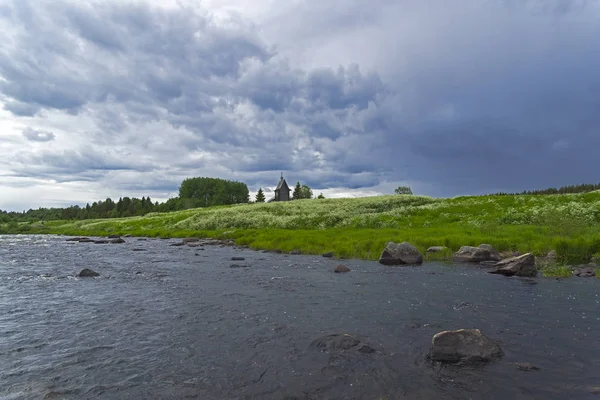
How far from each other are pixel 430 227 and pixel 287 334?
3521 centimetres

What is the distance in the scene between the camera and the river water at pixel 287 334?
8.63 meters

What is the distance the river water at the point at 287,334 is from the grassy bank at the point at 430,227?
9.39 metres

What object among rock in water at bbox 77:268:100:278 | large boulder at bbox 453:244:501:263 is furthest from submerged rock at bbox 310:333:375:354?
rock in water at bbox 77:268:100:278

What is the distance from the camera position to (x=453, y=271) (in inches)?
895

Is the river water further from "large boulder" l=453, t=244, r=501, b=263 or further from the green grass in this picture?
"large boulder" l=453, t=244, r=501, b=263

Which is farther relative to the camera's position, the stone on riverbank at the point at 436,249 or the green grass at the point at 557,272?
the stone on riverbank at the point at 436,249

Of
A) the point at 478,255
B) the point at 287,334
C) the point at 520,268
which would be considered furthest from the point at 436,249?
the point at 287,334

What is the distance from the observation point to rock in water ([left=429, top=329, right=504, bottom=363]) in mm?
9836

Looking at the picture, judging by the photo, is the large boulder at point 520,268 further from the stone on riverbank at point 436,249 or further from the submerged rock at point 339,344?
the submerged rock at point 339,344

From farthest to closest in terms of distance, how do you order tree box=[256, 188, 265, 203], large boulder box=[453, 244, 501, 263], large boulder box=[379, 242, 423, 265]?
tree box=[256, 188, 265, 203], large boulder box=[379, 242, 423, 265], large boulder box=[453, 244, 501, 263]

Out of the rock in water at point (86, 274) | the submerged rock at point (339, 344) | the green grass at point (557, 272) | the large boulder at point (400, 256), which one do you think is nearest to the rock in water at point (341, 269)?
the large boulder at point (400, 256)

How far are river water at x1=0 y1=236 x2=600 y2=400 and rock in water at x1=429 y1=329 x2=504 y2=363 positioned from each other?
0.31m

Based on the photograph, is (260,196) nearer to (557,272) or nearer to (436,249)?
(436,249)

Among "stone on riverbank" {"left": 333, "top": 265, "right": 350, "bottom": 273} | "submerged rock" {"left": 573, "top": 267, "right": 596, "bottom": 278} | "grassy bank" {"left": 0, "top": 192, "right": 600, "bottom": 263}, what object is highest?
"grassy bank" {"left": 0, "top": 192, "right": 600, "bottom": 263}
